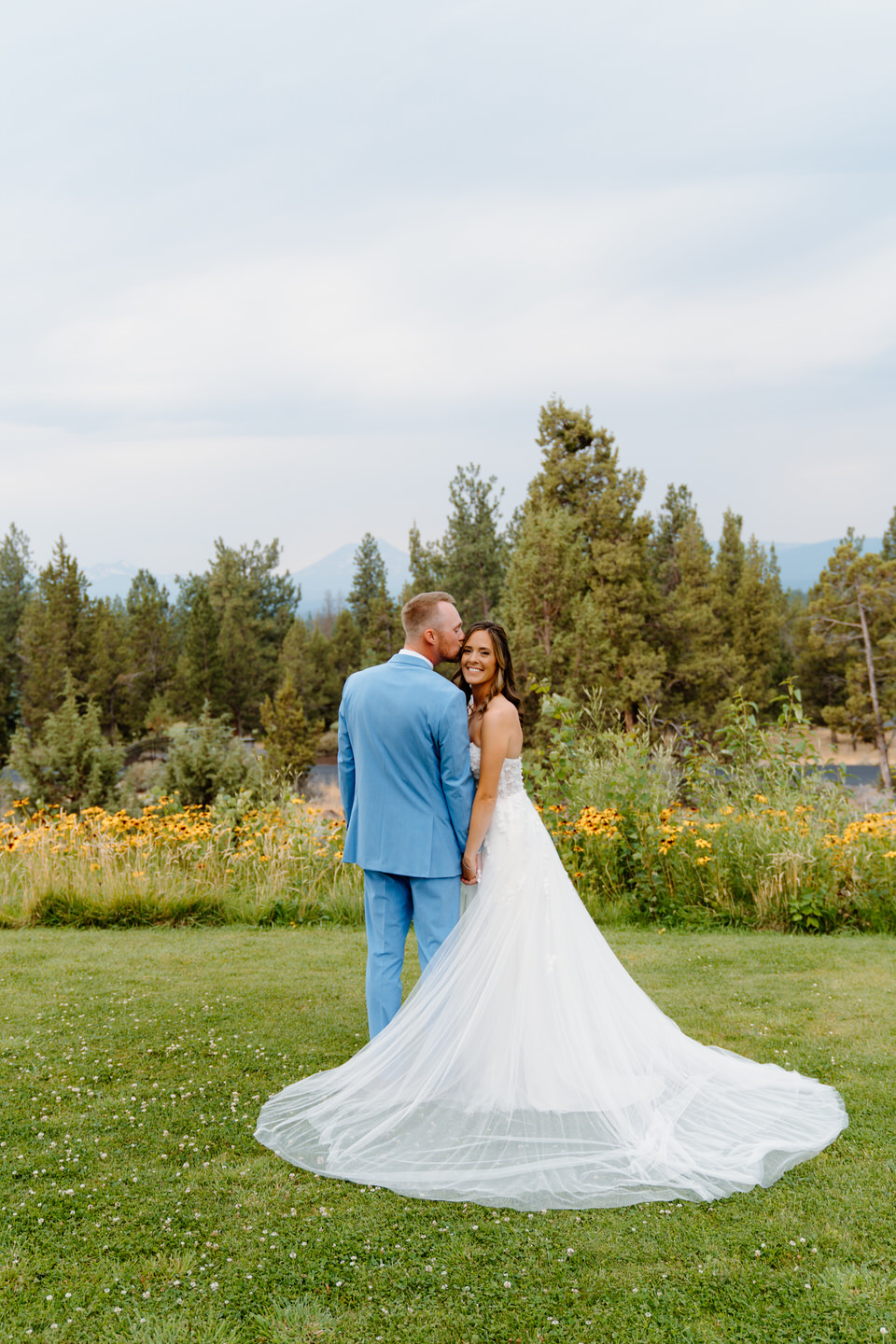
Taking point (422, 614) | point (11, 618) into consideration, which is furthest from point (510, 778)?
point (11, 618)

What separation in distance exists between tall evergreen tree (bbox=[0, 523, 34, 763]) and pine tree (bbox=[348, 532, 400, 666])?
1380 cm

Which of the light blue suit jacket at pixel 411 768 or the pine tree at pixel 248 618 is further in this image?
the pine tree at pixel 248 618

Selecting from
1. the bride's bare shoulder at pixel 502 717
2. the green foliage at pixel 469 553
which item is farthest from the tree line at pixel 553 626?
the bride's bare shoulder at pixel 502 717

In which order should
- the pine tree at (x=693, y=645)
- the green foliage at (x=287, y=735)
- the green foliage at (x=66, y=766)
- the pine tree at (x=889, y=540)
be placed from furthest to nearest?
the pine tree at (x=889, y=540) < the pine tree at (x=693, y=645) < the green foliage at (x=287, y=735) < the green foliage at (x=66, y=766)

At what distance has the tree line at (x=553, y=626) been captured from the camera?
27.1 m

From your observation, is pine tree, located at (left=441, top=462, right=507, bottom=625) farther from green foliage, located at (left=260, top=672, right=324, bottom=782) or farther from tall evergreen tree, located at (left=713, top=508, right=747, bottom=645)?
tall evergreen tree, located at (left=713, top=508, right=747, bottom=645)

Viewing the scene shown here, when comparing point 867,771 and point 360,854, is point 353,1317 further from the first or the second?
point 867,771

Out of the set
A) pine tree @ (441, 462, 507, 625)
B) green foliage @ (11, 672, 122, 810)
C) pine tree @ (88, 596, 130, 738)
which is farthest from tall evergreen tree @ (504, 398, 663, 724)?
pine tree @ (88, 596, 130, 738)

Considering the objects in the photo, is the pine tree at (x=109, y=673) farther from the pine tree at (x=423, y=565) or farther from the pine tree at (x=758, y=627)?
the pine tree at (x=758, y=627)

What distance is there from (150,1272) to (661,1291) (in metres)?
1.44

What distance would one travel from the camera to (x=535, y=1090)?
352cm

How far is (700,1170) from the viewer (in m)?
3.16

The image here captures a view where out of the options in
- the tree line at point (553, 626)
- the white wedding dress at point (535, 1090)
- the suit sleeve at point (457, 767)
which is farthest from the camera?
the tree line at point (553, 626)

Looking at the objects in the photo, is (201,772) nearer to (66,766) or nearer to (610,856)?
(66,766)
